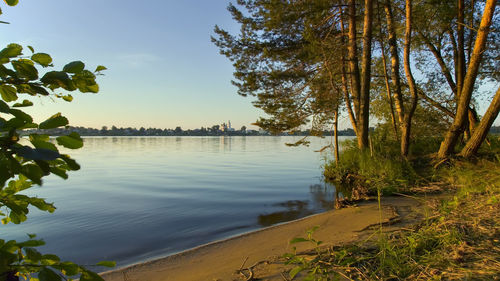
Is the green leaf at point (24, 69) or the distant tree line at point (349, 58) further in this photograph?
the distant tree line at point (349, 58)

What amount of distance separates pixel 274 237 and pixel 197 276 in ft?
5.60

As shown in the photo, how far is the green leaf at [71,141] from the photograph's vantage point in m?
0.87

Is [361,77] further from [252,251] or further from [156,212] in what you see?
[252,251]

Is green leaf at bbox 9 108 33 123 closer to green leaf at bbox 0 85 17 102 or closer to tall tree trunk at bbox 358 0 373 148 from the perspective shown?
green leaf at bbox 0 85 17 102

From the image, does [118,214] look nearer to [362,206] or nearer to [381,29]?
[362,206]

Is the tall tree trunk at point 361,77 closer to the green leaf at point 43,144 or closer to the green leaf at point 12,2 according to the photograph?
the green leaf at point 12,2

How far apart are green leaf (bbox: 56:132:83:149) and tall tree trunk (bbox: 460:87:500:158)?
929 centimetres

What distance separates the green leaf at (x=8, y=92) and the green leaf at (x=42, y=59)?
0.22 m

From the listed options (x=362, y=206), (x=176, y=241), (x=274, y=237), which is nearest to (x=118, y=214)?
(x=176, y=241)

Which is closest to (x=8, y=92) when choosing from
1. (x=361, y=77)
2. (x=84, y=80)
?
(x=84, y=80)

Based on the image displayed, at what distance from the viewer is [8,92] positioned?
1.06 metres

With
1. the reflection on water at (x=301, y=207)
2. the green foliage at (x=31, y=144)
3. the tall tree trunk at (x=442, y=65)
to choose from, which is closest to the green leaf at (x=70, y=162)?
the green foliage at (x=31, y=144)

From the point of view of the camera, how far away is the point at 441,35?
1182 centimetres

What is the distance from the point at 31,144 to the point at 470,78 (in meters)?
9.88
